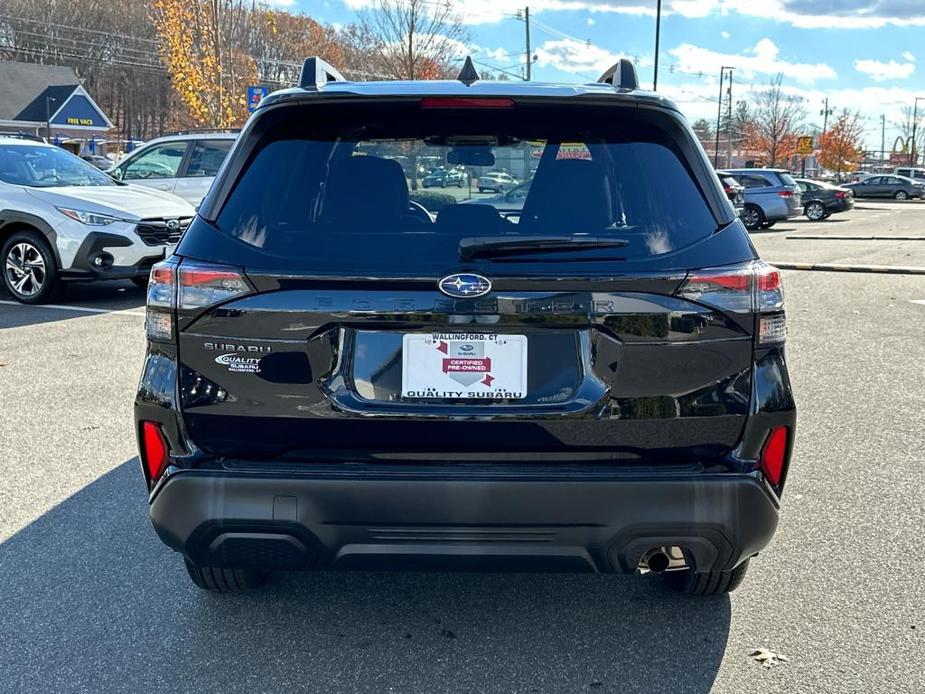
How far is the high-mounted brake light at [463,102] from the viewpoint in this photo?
2729 mm

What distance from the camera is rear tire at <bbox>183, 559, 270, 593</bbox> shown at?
318cm

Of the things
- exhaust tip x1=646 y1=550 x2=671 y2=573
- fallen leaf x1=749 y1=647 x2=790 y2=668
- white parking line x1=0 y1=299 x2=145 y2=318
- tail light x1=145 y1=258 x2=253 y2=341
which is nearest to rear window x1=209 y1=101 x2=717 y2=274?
tail light x1=145 y1=258 x2=253 y2=341

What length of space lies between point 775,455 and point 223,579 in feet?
6.29

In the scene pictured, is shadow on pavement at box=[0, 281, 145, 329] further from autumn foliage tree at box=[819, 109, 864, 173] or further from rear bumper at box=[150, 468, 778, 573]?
autumn foliage tree at box=[819, 109, 864, 173]

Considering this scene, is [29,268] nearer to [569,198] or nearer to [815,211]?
[569,198]

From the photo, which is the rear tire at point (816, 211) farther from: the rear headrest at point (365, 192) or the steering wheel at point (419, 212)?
the rear headrest at point (365, 192)

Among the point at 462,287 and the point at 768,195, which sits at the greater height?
the point at 462,287

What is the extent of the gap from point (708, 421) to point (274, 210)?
1.41m

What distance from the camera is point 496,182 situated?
303 cm

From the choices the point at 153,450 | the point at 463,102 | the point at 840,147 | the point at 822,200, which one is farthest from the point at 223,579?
the point at 840,147

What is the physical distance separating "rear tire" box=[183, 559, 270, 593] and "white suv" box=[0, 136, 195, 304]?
6.90m

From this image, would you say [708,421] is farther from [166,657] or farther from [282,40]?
[282,40]

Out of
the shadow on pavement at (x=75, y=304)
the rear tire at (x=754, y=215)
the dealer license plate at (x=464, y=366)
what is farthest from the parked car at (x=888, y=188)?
the dealer license plate at (x=464, y=366)

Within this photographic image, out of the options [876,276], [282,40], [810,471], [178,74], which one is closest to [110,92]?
[282,40]
